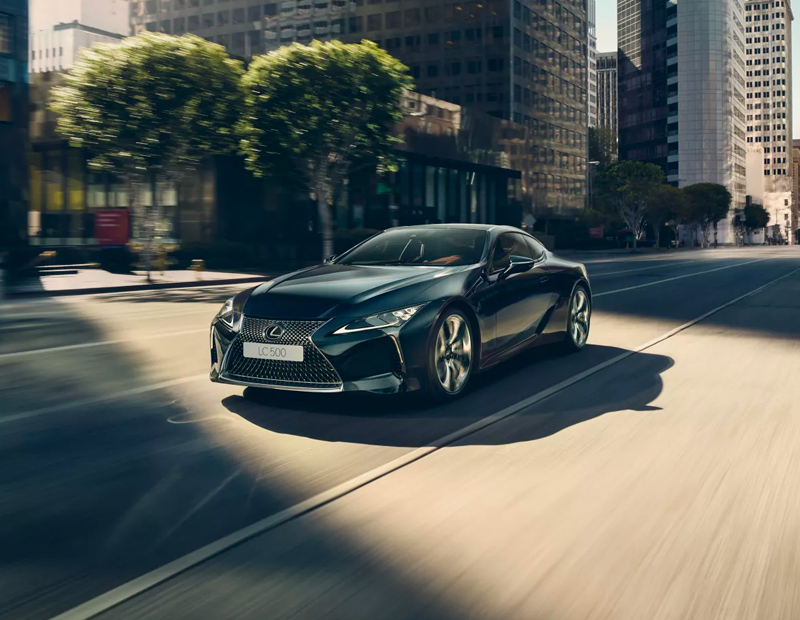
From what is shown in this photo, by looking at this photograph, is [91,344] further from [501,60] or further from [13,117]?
[501,60]

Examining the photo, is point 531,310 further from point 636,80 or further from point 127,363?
point 636,80

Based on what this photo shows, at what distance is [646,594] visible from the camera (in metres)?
2.99

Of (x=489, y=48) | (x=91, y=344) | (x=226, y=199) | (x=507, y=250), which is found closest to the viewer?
Result: (x=507, y=250)

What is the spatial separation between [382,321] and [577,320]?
383 cm

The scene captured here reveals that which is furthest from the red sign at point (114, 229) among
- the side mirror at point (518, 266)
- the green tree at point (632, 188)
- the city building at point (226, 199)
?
the green tree at point (632, 188)

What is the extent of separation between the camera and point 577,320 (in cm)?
915

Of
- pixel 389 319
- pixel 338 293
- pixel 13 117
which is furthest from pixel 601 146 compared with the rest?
pixel 389 319

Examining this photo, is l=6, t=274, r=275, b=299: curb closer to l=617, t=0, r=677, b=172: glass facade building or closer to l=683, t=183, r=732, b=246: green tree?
l=683, t=183, r=732, b=246: green tree

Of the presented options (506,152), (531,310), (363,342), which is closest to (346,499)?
(363,342)

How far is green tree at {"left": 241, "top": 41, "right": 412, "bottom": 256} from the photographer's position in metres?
32.1

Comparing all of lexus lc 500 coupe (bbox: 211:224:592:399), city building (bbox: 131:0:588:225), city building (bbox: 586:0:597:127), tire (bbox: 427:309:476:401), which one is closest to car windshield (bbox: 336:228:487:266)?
lexus lc 500 coupe (bbox: 211:224:592:399)

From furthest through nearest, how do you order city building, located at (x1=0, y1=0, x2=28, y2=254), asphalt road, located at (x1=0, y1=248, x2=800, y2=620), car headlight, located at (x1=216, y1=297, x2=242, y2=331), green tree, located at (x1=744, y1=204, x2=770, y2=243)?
green tree, located at (x1=744, y1=204, x2=770, y2=243), city building, located at (x1=0, y1=0, x2=28, y2=254), car headlight, located at (x1=216, y1=297, x2=242, y2=331), asphalt road, located at (x1=0, y1=248, x2=800, y2=620)

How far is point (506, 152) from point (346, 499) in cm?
6100

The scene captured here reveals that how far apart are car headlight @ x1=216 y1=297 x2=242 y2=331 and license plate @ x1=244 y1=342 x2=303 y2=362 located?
0.67 feet
